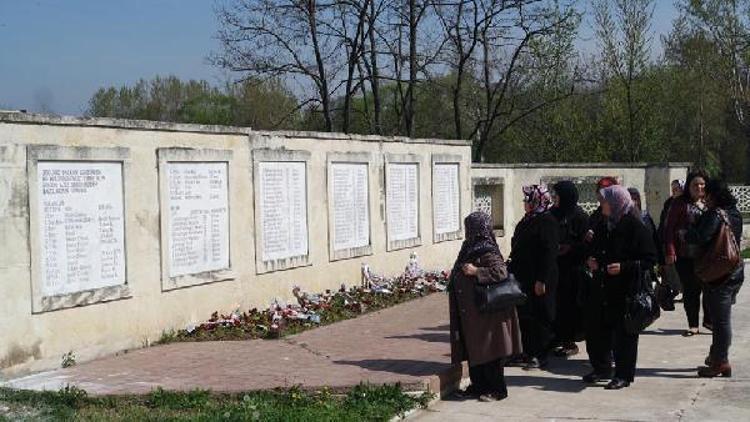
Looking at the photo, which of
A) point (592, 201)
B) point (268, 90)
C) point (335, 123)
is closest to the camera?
point (592, 201)

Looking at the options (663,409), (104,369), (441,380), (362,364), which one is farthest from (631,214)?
(104,369)

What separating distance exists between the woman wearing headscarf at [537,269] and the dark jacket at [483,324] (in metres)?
0.95

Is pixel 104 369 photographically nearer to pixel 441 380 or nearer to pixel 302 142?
pixel 441 380

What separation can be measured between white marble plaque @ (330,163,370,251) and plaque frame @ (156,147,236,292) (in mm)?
2583

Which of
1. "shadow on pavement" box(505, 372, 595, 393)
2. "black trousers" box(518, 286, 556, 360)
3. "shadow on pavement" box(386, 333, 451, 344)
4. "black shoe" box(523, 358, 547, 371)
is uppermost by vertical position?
"black trousers" box(518, 286, 556, 360)

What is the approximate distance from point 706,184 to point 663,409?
2.35 m

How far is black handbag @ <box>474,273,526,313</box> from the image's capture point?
7480 mm

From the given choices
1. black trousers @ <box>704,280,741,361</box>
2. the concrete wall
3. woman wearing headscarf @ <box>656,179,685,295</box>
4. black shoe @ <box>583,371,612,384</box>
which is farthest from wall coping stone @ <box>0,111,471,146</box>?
the concrete wall

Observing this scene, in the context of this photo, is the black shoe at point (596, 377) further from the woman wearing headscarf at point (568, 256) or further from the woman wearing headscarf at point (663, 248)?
the woman wearing headscarf at point (663, 248)

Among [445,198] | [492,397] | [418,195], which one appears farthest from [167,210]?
[445,198]

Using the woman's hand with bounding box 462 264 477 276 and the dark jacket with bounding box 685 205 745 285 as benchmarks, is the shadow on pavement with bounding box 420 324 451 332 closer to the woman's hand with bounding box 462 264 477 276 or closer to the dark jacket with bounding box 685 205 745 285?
the woman's hand with bounding box 462 264 477 276

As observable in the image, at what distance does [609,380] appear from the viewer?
8.24 meters

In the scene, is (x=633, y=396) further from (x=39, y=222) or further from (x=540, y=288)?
(x=39, y=222)

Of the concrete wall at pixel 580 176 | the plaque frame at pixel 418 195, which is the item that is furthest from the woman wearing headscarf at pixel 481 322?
the concrete wall at pixel 580 176
